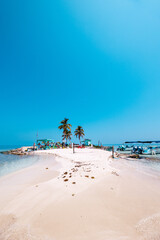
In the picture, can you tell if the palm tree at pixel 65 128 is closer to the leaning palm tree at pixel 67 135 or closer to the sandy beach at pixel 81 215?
the leaning palm tree at pixel 67 135

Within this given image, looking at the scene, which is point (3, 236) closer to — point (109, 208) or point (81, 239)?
point (81, 239)

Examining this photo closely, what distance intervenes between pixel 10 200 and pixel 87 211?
10.4 ft

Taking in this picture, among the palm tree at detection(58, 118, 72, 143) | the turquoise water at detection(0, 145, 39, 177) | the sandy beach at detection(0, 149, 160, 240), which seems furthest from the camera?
the palm tree at detection(58, 118, 72, 143)

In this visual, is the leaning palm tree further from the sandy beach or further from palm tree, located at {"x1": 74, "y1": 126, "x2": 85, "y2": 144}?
the sandy beach

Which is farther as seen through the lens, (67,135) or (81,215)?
(67,135)

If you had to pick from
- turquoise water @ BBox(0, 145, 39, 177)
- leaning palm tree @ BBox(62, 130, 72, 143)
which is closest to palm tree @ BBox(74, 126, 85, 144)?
leaning palm tree @ BBox(62, 130, 72, 143)

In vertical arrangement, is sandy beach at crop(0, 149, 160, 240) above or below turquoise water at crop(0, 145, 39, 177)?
above

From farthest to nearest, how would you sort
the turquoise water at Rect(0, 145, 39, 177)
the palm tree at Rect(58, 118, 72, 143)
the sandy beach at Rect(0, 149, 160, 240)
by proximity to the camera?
1. the palm tree at Rect(58, 118, 72, 143)
2. the turquoise water at Rect(0, 145, 39, 177)
3. the sandy beach at Rect(0, 149, 160, 240)

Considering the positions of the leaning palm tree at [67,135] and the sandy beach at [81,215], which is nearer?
the sandy beach at [81,215]

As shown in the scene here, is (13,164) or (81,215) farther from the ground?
(81,215)

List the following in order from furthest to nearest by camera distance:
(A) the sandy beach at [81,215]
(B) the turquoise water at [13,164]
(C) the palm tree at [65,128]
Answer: (C) the palm tree at [65,128]
(B) the turquoise water at [13,164]
(A) the sandy beach at [81,215]

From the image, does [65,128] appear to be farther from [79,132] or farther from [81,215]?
[81,215]

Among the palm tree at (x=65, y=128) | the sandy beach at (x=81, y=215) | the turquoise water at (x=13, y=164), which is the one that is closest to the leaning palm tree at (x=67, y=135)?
the palm tree at (x=65, y=128)

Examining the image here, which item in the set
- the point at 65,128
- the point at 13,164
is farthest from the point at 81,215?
the point at 65,128
